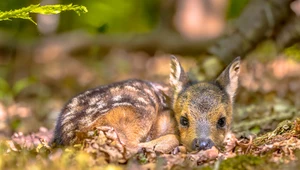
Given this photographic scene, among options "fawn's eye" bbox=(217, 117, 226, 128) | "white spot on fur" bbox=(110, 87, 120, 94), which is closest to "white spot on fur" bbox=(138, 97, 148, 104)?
"white spot on fur" bbox=(110, 87, 120, 94)

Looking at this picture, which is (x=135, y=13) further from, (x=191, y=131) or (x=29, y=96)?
(x=191, y=131)

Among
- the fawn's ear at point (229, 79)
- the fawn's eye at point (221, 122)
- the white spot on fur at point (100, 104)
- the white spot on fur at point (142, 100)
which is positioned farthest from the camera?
the fawn's ear at point (229, 79)

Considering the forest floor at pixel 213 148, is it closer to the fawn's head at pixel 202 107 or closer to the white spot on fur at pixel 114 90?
the fawn's head at pixel 202 107

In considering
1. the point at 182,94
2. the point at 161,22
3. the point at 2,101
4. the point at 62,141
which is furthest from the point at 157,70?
the point at 62,141

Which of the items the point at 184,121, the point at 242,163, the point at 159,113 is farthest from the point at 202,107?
the point at 242,163

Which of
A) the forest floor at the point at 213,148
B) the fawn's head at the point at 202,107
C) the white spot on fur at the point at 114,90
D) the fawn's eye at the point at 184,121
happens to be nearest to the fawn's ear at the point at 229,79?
the fawn's head at the point at 202,107

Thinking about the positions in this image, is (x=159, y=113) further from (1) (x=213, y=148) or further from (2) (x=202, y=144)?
(1) (x=213, y=148)

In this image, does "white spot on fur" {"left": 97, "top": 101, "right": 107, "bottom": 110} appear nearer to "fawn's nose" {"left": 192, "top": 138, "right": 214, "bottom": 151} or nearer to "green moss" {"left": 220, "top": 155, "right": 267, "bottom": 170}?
"fawn's nose" {"left": 192, "top": 138, "right": 214, "bottom": 151}

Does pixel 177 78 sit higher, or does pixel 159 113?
pixel 177 78
